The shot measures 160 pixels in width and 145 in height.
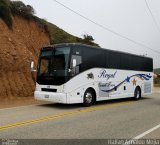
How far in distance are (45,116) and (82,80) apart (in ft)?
13.4

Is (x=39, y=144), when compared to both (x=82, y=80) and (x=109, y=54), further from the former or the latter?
(x=109, y=54)

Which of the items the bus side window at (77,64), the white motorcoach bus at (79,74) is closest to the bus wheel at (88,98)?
the white motorcoach bus at (79,74)

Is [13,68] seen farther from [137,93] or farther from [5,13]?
[137,93]

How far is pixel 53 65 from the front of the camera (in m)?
15.5

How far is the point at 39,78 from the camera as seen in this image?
52.6 feet

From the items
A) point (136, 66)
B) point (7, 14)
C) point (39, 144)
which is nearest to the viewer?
point (39, 144)

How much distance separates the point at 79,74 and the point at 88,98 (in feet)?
5.22

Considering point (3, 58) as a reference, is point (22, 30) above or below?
above

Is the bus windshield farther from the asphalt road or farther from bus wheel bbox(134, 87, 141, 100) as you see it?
bus wheel bbox(134, 87, 141, 100)

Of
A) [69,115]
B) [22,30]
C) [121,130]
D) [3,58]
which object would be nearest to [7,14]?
[22,30]

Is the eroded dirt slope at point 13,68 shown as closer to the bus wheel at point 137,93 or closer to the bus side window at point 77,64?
the bus side window at point 77,64

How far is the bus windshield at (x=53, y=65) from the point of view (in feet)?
49.1

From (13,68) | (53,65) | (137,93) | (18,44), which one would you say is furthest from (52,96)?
(18,44)

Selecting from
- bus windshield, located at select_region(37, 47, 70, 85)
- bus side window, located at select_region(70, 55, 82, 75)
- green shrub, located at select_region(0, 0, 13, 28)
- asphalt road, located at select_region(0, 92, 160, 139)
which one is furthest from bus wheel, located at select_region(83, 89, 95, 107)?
green shrub, located at select_region(0, 0, 13, 28)
